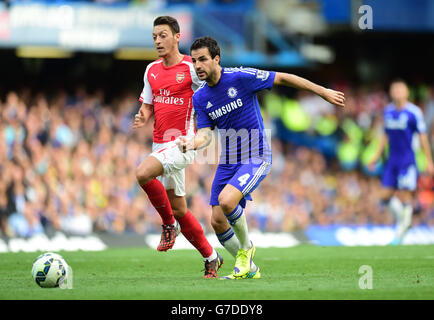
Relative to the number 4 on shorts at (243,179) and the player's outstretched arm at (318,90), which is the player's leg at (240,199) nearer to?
the number 4 on shorts at (243,179)

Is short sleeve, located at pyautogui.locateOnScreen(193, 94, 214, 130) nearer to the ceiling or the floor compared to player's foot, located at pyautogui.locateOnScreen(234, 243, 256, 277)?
nearer to the ceiling

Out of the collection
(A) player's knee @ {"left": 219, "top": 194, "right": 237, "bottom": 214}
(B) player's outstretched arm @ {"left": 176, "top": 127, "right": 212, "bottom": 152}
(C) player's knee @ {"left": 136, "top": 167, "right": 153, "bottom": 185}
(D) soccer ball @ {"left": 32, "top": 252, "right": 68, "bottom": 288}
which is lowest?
(D) soccer ball @ {"left": 32, "top": 252, "right": 68, "bottom": 288}

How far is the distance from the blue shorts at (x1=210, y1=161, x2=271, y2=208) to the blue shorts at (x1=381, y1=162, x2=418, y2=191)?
640 centimetres

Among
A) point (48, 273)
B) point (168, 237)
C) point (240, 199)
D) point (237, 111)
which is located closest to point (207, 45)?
point (237, 111)

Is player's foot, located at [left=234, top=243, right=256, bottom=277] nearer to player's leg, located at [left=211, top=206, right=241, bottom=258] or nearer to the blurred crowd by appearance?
player's leg, located at [left=211, top=206, right=241, bottom=258]

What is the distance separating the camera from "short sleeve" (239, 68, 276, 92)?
8.43 metres

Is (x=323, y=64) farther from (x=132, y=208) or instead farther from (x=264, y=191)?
(x=132, y=208)

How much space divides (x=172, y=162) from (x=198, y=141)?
0.82 m

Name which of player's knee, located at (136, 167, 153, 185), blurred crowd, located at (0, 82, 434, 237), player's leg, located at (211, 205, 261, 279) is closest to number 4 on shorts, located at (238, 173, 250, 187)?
player's leg, located at (211, 205, 261, 279)

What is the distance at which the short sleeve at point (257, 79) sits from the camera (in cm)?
843

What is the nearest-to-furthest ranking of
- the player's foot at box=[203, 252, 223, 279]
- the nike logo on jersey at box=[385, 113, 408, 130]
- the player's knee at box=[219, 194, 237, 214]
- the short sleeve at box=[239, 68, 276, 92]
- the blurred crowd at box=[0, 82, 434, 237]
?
1. the player's knee at box=[219, 194, 237, 214]
2. the short sleeve at box=[239, 68, 276, 92]
3. the player's foot at box=[203, 252, 223, 279]
4. the nike logo on jersey at box=[385, 113, 408, 130]
5. the blurred crowd at box=[0, 82, 434, 237]

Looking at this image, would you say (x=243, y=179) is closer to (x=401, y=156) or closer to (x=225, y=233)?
(x=225, y=233)

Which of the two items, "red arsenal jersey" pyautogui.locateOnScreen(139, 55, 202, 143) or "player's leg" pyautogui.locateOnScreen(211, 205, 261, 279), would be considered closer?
"player's leg" pyautogui.locateOnScreen(211, 205, 261, 279)

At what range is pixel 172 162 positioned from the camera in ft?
29.6
